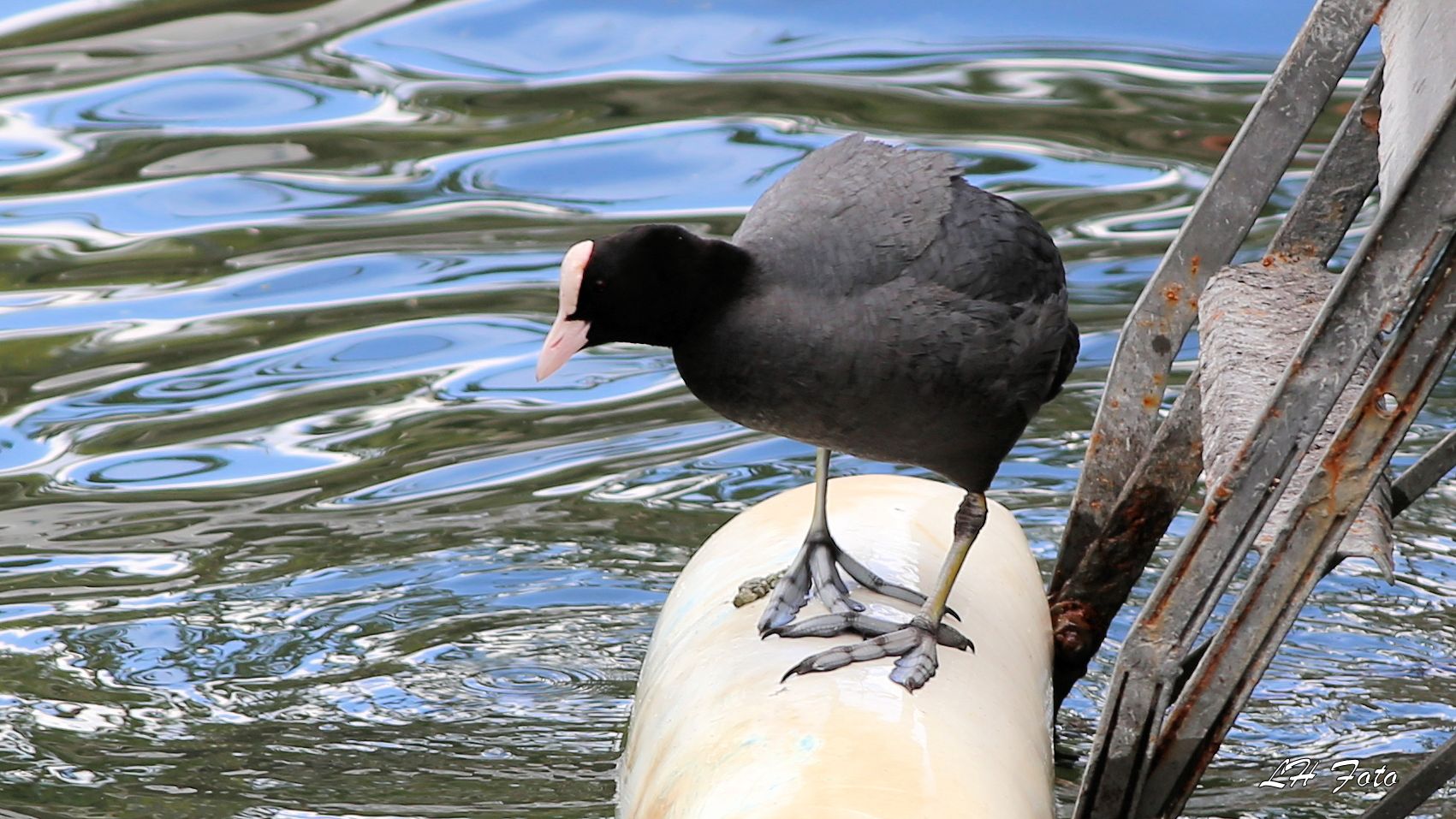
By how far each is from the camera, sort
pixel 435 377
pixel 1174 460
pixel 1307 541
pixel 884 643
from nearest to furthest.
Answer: pixel 1307 541
pixel 884 643
pixel 1174 460
pixel 435 377

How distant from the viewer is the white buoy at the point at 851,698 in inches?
109

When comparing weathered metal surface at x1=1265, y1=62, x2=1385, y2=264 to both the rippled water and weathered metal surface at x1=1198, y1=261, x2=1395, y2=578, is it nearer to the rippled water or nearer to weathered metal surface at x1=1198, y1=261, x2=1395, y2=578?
weathered metal surface at x1=1198, y1=261, x2=1395, y2=578

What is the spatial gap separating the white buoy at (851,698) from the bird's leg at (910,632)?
0.07 ft

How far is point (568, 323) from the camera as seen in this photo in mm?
3066

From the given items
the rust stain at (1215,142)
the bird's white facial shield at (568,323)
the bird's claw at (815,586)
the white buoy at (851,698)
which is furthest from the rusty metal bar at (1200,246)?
the rust stain at (1215,142)

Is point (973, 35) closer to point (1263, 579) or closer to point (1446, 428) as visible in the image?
point (1446, 428)

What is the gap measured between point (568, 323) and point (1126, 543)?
1268mm

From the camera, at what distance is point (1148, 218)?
7.62 m

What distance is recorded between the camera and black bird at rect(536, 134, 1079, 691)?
3088 millimetres

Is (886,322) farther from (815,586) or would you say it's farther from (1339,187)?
(1339,187)

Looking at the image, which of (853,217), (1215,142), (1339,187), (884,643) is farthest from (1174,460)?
(1215,142)

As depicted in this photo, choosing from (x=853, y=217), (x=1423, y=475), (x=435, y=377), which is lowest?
(x=435, y=377)

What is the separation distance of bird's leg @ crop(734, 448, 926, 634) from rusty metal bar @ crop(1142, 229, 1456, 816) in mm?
735

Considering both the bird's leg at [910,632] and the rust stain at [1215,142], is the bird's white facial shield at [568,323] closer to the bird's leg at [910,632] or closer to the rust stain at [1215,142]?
the bird's leg at [910,632]
